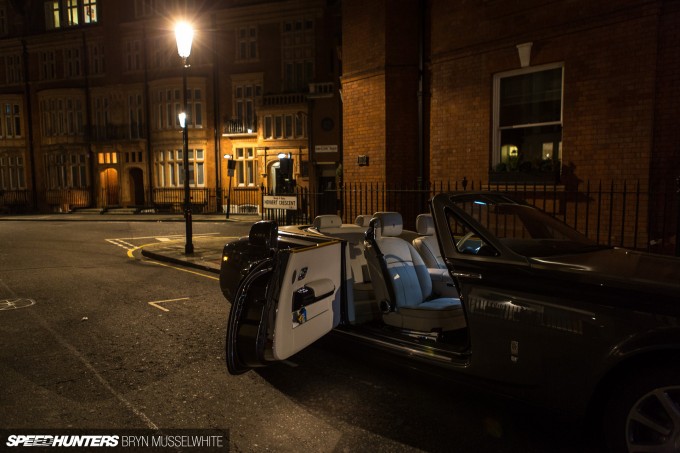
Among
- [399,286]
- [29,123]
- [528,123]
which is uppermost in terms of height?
[29,123]

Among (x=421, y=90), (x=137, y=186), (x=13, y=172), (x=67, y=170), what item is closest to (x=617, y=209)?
(x=421, y=90)

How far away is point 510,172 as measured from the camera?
9398 millimetres

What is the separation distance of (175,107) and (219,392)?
2805cm

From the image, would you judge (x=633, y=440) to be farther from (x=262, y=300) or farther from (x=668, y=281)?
(x=262, y=300)

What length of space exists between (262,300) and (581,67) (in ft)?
24.4

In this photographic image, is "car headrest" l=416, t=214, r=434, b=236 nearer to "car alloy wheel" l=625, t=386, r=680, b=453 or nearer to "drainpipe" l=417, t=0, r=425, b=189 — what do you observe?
"car alloy wheel" l=625, t=386, r=680, b=453

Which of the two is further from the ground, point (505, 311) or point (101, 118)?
point (101, 118)

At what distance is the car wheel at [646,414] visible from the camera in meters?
2.68

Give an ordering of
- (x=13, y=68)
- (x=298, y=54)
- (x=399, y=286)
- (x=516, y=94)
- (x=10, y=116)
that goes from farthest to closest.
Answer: (x=13, y=68) → (x=10, y=116) → (x=298, y=54) → (x=516, y=94) → (x=399, y=286)

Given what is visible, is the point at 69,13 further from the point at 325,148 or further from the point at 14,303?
the point at 14,303

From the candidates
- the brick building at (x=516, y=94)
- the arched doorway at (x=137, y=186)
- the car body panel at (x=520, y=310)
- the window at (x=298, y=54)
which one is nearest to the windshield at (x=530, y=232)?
the car body panel at (x=520, y=310)

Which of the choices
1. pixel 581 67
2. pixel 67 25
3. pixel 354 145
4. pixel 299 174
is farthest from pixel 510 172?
pixel 67 25

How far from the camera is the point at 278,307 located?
3.62 metres

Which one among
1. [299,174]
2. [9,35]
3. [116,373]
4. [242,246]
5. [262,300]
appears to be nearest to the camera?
[262,300]
